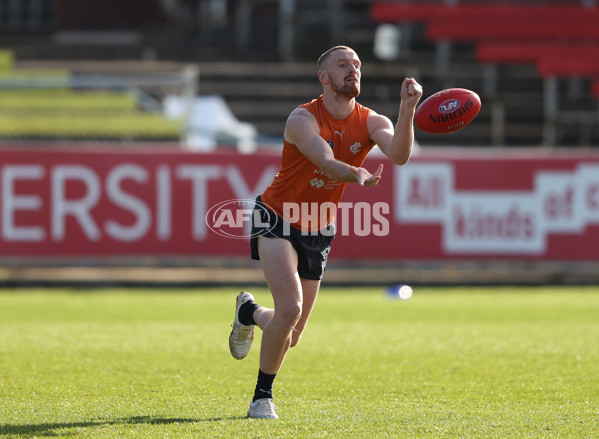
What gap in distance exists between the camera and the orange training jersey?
20.5 ft

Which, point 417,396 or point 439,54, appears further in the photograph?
point 439,54

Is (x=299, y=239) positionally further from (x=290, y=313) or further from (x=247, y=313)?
(x=247, y=313)

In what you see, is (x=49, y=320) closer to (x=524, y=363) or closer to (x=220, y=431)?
(x=524, y=363)

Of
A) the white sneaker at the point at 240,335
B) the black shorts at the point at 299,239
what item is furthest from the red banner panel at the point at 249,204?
the black shorts at the point at 299,239

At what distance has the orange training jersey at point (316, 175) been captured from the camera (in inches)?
246

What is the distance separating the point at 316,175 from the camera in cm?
632

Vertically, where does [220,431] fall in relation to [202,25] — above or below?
below

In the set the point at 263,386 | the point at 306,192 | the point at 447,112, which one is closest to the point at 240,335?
the point at 263,386

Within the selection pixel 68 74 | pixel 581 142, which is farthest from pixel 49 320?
pixel 581 142

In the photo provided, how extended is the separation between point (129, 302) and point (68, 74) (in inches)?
362

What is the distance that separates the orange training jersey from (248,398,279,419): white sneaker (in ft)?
3.54

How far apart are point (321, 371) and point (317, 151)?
8.80ft

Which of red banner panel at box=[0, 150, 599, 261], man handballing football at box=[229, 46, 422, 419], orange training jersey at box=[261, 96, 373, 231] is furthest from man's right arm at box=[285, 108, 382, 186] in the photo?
red banner panel at box=[0, 150, 599, 261]

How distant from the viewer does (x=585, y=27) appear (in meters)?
22.3
